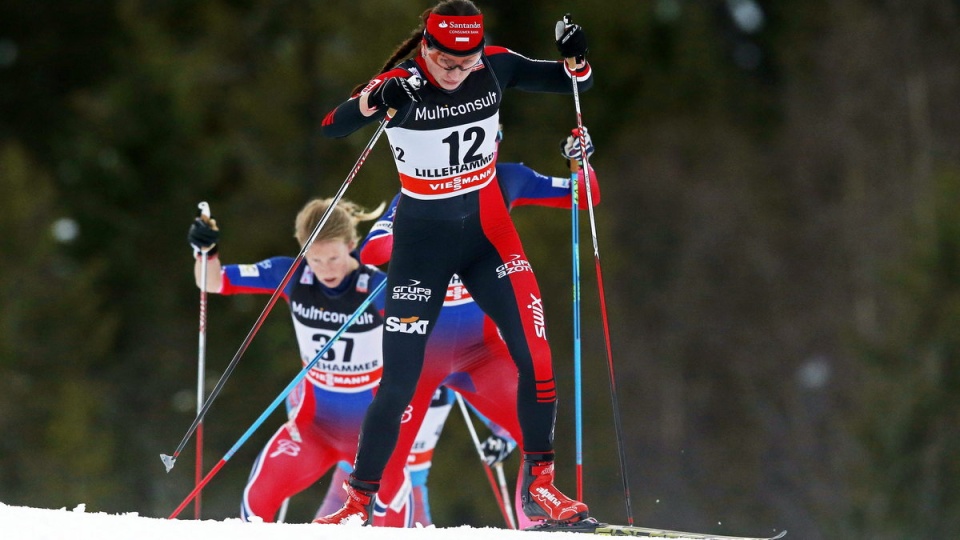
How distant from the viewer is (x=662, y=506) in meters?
22.0

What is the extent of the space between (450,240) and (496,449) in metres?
2.33

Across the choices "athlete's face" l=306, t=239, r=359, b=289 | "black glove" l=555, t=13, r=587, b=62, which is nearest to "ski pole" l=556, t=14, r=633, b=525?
"black glove" l=555, t=13, r=587, b=62

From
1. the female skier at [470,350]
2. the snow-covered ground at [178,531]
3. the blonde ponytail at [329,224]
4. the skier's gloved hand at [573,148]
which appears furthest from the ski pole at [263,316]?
the snow-covered ground at [178,531]

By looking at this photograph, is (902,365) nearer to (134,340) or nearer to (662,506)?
(662,506)

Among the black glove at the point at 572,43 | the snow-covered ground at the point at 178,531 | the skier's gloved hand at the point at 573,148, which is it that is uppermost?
the black glove at the point at 572,43

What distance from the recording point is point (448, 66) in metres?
5.33

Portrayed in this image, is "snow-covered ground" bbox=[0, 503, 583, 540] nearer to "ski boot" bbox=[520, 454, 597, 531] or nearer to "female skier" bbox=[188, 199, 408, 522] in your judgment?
"ski boot" bbox=[520, 454, 597, 531]

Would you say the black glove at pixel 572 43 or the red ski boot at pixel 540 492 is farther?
the black glove at pixel 572 43

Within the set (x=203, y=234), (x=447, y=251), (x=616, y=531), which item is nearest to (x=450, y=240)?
(x=447, y=251)

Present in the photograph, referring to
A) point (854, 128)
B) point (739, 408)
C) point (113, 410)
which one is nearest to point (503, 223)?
point (113, 410)

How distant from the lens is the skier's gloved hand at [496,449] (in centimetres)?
757

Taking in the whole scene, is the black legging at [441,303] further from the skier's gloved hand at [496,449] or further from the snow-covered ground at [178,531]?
the skier's gloved hand at [496,449]

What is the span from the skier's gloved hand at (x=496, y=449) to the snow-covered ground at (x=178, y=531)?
2709mm

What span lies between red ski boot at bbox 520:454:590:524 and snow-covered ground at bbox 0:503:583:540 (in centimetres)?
64
